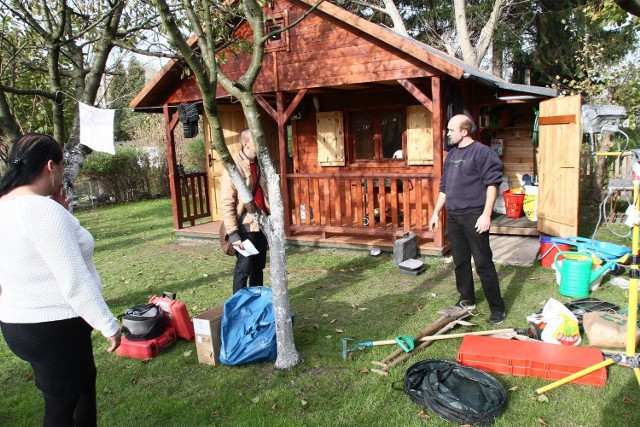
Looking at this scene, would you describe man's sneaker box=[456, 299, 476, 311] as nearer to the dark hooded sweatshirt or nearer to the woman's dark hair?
the dark hooded sweatshirt

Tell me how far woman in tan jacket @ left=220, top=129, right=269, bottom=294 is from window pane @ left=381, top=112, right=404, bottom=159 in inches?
199

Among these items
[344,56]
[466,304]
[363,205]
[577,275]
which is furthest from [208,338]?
[344,56]

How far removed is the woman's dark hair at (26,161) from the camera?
214 centimetres

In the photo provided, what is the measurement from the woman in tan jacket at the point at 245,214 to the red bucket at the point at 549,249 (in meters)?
3.94

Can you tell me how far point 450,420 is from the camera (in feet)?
9.88

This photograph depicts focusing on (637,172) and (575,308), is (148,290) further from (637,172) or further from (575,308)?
(637,172)

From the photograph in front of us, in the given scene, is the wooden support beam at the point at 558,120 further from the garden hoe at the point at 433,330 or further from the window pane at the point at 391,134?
the garden hoe at the point at 433,330

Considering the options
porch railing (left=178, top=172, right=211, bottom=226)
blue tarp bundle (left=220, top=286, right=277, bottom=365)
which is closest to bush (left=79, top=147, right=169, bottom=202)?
porch railing (left=178, top=172, right=211, bottom=226)

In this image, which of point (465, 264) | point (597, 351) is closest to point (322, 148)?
point (465, 264)

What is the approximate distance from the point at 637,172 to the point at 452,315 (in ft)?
6.94

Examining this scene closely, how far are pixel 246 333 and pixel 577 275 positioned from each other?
365 centimetres

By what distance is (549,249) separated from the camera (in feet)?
21.1

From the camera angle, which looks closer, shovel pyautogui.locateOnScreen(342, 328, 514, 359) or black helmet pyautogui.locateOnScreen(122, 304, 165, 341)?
shovel pyautogui.locateOnScreen(342, 328, 514, 359)

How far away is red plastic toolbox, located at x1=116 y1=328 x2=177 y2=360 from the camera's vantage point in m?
4.22
